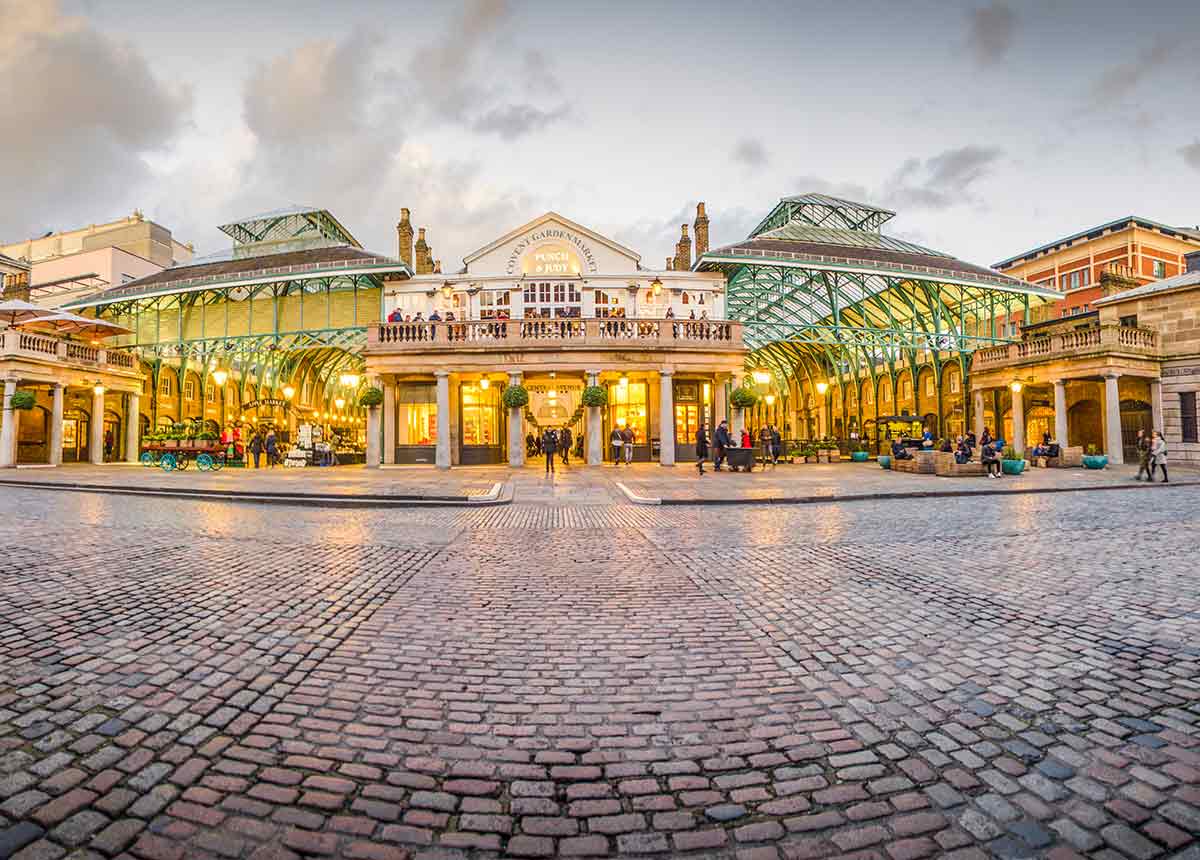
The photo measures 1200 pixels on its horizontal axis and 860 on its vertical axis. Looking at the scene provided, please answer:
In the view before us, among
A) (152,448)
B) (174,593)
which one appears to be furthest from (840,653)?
(152,448)

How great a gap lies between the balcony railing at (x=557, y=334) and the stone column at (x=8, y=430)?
17040 mm

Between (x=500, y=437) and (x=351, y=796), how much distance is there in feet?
86.2

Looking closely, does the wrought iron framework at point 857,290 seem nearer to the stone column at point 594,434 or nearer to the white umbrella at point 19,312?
the stone column at point 594,434

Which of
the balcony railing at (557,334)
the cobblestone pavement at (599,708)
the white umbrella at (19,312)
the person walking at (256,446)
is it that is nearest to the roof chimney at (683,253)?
the balcony railing at (557,334)

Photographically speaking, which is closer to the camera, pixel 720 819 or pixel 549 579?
pixel 720 819

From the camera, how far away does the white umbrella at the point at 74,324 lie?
26.7 metres

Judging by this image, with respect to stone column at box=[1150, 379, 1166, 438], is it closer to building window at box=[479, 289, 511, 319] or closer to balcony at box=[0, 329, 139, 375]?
building window at box=[479, 289, 511, 319]

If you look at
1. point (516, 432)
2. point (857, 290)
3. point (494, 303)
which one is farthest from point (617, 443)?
point (857, 290)

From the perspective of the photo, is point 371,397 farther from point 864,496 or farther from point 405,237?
point 864,496

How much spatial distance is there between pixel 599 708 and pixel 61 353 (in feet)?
123

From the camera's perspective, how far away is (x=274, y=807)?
2230mm

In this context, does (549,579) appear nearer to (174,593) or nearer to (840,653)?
(840,653)

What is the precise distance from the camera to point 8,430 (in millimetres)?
25953

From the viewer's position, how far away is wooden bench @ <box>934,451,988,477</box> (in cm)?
1998
